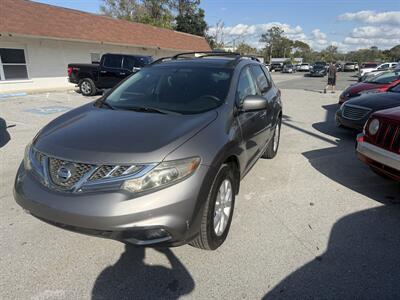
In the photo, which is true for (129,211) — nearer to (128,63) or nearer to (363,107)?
(363,107)

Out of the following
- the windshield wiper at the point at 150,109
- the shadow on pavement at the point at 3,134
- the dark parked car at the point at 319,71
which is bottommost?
the shadow on pavement at the point at 3,134

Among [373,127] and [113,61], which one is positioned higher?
[113,61]

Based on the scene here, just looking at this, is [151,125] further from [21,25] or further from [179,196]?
[21,25]

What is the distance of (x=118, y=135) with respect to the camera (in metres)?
2.44

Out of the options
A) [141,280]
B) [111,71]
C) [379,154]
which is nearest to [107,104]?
[141,280]

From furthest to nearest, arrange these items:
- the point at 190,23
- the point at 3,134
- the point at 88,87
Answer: the point at 190,23, the point at 88,87, the point at 3,134

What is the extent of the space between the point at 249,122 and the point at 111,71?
10.5m

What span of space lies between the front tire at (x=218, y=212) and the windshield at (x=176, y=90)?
752 millimetres

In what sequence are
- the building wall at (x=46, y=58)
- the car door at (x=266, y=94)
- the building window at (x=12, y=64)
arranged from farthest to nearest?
the building wall at (x=46, y=58)
the building window at (x=12, y=64)
the car door at (x=266, y=94)

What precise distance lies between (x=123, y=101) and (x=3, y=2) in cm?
1671

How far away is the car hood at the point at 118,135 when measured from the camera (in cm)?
218

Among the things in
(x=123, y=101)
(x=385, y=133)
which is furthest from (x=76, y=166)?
(x=385, y=133)

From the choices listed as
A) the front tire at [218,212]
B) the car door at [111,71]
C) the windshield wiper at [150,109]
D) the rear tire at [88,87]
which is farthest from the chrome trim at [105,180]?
the rear tire at [88,87]

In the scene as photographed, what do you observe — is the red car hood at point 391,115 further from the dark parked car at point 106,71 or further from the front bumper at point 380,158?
the dark parked car at point 106,71
